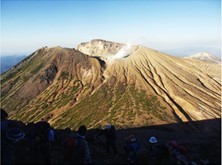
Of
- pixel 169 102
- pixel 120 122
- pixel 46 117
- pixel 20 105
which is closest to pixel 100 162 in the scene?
pixel 120 122

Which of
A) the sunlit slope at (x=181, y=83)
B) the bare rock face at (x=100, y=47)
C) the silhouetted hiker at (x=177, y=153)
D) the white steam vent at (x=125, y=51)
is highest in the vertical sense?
the silhouetted hiker at (x=177, y=153)

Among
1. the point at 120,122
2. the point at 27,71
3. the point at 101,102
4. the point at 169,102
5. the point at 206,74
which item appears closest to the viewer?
the point at 120,122

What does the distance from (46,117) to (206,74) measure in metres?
44.2

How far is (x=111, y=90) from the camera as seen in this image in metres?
78.1

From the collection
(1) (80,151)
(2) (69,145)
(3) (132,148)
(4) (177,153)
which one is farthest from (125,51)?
(2) (69,145)

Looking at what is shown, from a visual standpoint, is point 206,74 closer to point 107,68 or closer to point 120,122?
point 107,68

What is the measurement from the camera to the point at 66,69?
96.9 meters

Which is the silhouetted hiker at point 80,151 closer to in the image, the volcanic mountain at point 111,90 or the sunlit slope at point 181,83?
the volcanic mountain at point 111,90

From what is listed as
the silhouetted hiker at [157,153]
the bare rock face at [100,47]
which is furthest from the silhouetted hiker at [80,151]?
the bare rock face at [100,47]

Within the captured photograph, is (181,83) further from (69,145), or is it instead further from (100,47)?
(100,47)

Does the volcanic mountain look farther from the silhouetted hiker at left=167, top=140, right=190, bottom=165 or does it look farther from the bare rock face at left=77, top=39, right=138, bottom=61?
the silhouetted hiker at left=167, top=140, right=190, bottom=165

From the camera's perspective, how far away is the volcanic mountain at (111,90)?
6188 cm

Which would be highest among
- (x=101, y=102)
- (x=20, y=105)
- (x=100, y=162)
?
(x=100, y=162)

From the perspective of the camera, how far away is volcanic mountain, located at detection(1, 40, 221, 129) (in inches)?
2436
